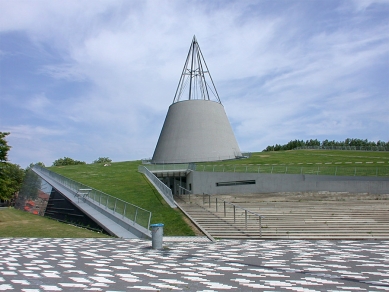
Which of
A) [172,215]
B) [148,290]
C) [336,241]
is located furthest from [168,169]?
[148,290]

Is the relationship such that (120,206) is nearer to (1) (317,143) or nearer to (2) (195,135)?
(2) (195,135)

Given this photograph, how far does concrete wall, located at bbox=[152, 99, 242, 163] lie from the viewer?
121 feet

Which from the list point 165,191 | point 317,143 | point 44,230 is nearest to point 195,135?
point 165,191

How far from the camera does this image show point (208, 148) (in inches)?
1454

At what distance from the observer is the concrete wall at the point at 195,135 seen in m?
36.9

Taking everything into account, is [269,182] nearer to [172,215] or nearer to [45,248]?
[172,215]

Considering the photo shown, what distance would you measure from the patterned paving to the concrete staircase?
1774 millimetres

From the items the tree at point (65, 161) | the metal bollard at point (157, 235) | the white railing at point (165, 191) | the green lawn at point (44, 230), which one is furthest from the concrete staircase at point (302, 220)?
the tree at point (65, 161)

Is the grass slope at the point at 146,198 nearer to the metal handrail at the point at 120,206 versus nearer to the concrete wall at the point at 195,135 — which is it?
the metal handrail at the point at 120,206

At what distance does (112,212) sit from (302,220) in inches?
335

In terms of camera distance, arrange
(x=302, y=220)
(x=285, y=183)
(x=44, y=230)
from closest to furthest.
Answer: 1. (x=44, y=230)
2. (x=302, y=220)
3. (x=285, y=183)

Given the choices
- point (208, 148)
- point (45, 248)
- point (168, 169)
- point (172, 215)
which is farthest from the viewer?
point (208, 148)

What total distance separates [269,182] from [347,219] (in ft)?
34.3

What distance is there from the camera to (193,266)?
7.86 meters
